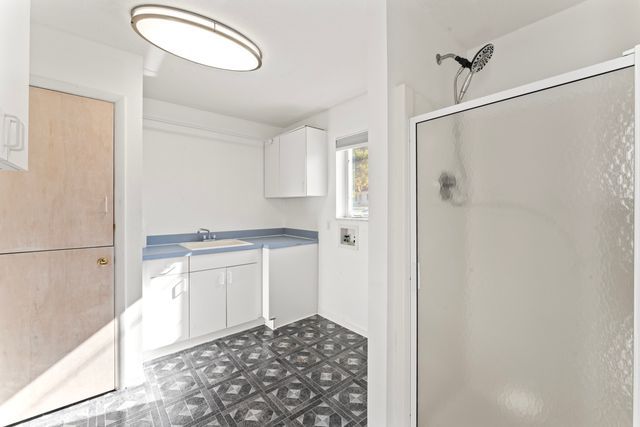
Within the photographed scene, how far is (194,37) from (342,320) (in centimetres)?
271

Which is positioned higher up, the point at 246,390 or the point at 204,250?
the point at 204,250

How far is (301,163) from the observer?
290 cm

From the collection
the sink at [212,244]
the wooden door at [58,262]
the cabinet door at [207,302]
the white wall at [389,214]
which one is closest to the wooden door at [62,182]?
the wooden door at [58,262]

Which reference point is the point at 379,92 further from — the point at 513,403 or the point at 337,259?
the point at 337,259

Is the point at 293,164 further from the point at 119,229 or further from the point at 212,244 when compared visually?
the point at 119,229

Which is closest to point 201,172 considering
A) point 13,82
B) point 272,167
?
point 272,167

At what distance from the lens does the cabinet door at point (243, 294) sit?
8.55 feet

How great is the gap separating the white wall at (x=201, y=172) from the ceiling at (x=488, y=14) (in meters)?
2.37

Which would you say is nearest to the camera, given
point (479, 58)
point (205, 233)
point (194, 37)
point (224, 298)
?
point (479, 58)

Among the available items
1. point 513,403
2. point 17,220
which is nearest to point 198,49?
point 17,220

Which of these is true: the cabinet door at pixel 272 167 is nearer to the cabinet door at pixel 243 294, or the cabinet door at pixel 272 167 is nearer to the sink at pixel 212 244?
the sink at pixel 212 244

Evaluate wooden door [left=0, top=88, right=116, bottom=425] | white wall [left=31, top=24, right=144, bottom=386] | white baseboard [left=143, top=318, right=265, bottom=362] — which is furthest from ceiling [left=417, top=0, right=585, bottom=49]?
white baseboard [left=143, top=318, right=265, bottom=362]

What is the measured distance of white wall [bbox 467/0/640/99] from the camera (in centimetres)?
131

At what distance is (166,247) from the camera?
2.61m
